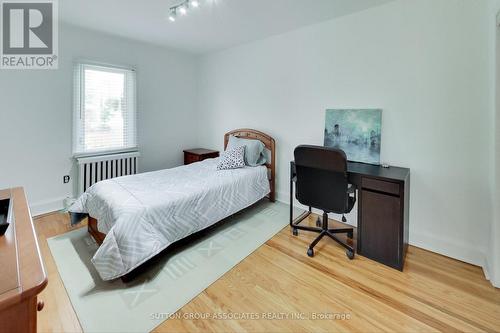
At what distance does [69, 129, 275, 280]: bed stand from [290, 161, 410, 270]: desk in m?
1.36

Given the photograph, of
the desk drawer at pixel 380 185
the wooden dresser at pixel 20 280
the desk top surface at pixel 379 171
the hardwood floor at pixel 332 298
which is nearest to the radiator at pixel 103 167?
the hardwood floor at pixel 332 298

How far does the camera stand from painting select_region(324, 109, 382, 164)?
8.88 ft

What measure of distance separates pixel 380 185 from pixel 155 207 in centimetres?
205

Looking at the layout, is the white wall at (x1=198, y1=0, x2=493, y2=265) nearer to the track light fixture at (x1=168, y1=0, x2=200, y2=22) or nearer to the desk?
the desk

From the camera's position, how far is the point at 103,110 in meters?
3.66

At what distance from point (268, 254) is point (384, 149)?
1724mm

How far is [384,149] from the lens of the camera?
2688 mm

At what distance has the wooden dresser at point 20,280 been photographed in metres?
0.70

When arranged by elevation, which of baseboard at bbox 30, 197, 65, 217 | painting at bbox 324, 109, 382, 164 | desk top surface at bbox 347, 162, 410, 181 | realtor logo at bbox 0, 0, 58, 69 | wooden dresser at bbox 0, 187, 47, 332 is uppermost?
realtor logo at bbox 0, 0, 58, 69

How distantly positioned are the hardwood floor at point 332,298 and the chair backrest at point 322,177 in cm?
54

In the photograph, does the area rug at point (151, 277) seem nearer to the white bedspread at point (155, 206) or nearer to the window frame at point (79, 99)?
the white bedspread at point (155, 206)

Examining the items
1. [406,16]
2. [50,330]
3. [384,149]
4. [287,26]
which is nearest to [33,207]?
[50,330]

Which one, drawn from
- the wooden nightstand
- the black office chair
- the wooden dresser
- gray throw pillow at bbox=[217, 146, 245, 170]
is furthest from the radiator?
the black office chair

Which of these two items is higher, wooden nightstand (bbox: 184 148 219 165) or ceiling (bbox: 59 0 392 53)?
ceiling (bbox: 59 0 392 53)
